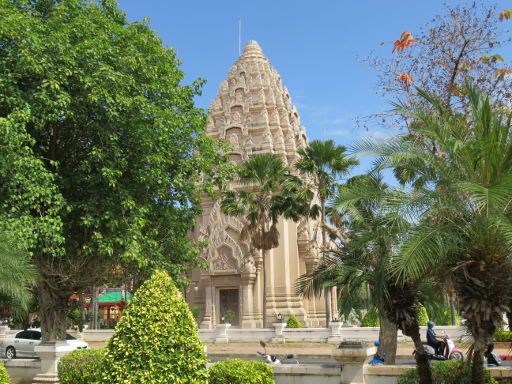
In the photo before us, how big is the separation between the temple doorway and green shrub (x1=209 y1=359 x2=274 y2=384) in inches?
1116

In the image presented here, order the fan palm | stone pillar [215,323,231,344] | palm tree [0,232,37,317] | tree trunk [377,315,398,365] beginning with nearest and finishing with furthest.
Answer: the fan palm < palm tree [0,232,37,317] < tree trunk [377,315,398,365] < stone pillar [215,323,231,344]

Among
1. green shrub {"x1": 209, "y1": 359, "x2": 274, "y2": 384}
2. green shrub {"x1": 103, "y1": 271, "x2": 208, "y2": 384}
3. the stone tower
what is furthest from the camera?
the stone tower

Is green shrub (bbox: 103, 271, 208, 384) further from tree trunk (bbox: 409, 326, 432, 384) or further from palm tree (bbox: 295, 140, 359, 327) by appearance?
palm tree (bbox: 295, 140, 359, 327)

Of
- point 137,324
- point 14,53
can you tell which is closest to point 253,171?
point 14,53

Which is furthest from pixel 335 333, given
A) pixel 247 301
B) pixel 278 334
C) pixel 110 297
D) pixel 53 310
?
pixel 110 297

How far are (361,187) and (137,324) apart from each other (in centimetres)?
475

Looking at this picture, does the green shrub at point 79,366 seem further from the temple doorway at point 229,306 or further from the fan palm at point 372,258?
the temple doorway at point 229,306

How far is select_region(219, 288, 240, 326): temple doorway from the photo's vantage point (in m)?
38.8

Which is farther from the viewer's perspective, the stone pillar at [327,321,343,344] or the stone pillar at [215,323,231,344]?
the stone pillar at [215,323,231,344]

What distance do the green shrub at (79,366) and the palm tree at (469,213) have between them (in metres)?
7.30

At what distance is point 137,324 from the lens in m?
8.66

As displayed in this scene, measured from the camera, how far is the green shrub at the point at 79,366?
1243 cm

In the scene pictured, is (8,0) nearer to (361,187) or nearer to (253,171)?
(361,187)

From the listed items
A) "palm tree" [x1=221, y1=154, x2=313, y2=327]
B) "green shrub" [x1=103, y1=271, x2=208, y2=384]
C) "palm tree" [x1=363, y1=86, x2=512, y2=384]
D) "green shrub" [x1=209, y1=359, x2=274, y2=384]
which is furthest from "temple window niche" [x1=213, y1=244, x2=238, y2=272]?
"green shrub" [x1=103, y1=271, x2=208, y2=384]
